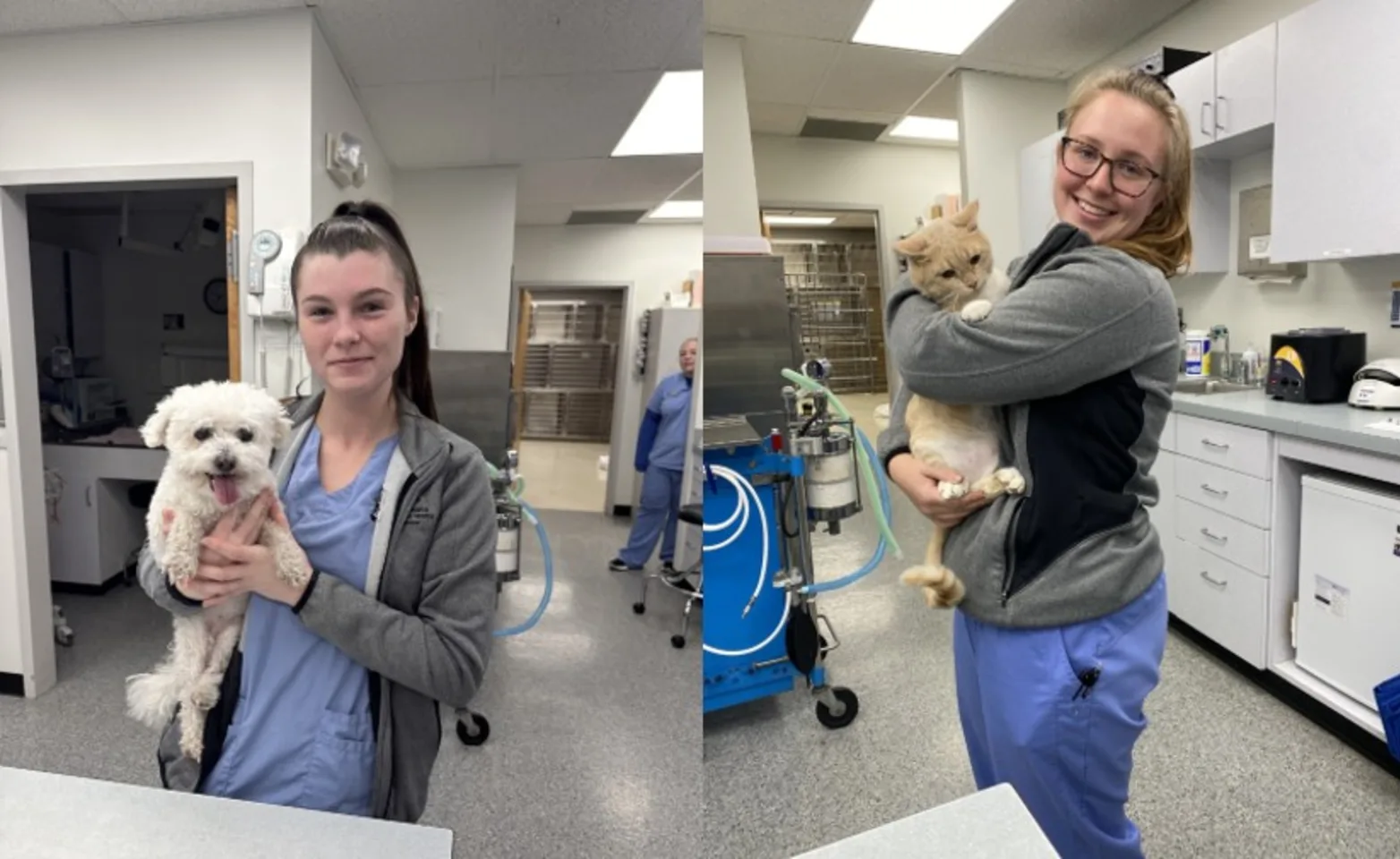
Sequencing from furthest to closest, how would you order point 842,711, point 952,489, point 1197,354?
point 1197,354 < point 842,711 < point 952,489

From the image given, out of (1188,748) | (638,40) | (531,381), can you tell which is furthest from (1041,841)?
(1188,748)

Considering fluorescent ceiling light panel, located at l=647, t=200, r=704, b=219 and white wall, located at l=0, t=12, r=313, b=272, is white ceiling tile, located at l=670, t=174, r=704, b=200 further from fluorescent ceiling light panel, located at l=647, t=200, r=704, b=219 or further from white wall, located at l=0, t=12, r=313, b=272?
white wall, located at l=0, t=12, r=313, b=272

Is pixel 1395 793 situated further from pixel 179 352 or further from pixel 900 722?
pixel 179 352

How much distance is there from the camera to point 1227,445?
1939 millimetres

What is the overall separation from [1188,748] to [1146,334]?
1440 millimetres

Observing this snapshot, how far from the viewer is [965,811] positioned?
1.92 ft

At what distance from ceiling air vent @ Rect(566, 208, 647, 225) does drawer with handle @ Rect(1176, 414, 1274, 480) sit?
175 cm

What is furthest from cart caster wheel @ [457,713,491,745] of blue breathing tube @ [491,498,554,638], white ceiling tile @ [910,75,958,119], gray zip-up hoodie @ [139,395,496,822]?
white ceiling tile @ [910,75,958,119]

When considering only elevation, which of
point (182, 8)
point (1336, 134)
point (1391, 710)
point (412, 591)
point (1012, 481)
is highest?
point (1336, 134)

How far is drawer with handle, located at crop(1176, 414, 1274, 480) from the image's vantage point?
1.83 metres

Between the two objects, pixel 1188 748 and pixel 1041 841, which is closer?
pixel 1041 841

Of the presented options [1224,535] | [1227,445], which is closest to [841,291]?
[1227,445]

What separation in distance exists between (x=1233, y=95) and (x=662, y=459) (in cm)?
217

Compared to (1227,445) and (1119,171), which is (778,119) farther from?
(1227,445)
